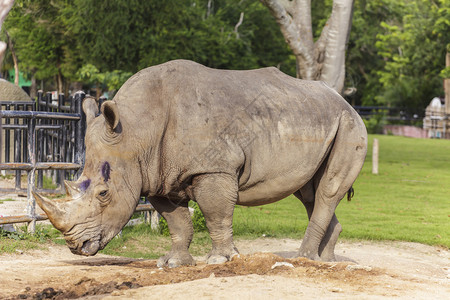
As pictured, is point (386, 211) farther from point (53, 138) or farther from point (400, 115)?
point (400, 115)

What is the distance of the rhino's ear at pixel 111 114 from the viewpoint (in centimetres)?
603

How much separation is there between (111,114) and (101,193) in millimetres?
681

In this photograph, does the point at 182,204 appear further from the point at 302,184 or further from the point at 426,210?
the point at 426,210

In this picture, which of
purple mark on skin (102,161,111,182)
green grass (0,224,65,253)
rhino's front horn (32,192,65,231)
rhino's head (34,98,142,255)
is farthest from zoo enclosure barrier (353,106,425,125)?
rhino's front horn (32,192,65,231)

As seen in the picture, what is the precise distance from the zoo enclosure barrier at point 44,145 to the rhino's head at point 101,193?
252cm

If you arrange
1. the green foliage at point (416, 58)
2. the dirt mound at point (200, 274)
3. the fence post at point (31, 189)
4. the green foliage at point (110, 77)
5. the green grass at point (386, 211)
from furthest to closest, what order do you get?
1. the green foliage at point (416, 58)
2. the green foliage at point (110, 77)
3. the green grass at point (386, 211)
4. the fence post at point (31, 189)
5. the dirt mound at point (200, 274)

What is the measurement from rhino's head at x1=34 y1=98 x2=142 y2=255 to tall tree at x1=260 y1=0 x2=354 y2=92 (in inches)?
495

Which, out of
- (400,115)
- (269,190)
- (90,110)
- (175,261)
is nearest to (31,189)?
(90,110)

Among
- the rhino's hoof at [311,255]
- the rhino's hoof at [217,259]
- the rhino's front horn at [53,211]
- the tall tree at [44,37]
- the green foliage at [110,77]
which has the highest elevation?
the tall tree at [44,37]

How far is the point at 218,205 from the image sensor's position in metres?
6.53

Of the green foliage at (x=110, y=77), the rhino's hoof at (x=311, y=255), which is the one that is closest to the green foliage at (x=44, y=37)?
the green foliage at (x=110, y=77)

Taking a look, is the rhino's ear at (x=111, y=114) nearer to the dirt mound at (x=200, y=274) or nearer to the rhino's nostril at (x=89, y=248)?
the rhino's nostril at (x=89, y=248)

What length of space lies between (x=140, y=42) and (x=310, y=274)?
75.8 ft

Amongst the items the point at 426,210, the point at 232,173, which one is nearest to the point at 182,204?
the point at 232,173
